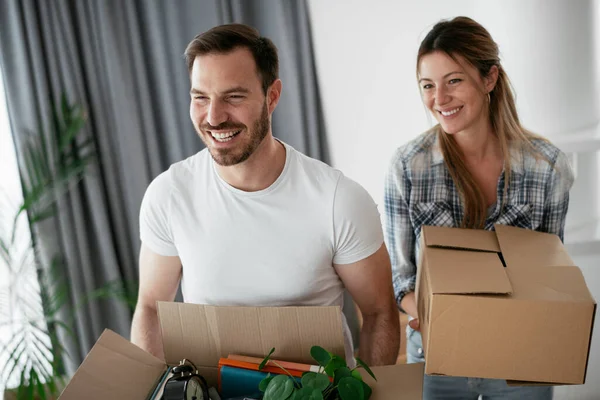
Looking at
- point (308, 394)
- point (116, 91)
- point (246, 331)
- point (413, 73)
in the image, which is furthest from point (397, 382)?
point (413, 73)

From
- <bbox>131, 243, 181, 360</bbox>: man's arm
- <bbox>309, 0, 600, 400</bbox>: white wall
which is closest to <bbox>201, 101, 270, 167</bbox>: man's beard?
<bbox>131, 243, 181, 360</bbox>: man's arm

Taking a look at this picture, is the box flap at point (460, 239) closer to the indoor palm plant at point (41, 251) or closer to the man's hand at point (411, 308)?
the man's hand at point (411, 308)

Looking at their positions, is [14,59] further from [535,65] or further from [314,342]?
[535,65]

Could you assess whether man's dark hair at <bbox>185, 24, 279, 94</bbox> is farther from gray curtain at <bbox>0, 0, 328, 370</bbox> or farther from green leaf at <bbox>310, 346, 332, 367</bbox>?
gray curtain at <bbox>0, 0, 328, 370</bbox>

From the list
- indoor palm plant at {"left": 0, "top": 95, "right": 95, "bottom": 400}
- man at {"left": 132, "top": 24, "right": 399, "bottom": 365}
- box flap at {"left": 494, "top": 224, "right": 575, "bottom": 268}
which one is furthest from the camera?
indoor palm plant at {"left": 0, "top": 95, "right": 95, "bottom": 400}

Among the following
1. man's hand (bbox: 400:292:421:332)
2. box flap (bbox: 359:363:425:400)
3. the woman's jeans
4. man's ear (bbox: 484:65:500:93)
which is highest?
man's ear (bbox: 484:65:500:93)

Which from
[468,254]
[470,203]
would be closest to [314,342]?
[468,254]

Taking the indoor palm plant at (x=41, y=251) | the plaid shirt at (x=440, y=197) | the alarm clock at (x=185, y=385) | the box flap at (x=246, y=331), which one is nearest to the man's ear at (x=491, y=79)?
the plaid shirt at (x=440, y=197)

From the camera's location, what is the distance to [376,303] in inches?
53.7

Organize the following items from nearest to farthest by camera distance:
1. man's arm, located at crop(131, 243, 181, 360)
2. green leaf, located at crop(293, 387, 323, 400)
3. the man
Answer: green leaf, located at crop(293, 387, 323, 400) → the man → man's arm, located at crop(131, 243, 181, 360)

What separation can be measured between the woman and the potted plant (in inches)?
18.2

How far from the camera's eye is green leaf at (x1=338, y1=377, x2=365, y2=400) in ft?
3.12

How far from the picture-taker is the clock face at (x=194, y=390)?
3.25ft

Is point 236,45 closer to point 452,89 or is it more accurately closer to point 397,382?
point 452,89
